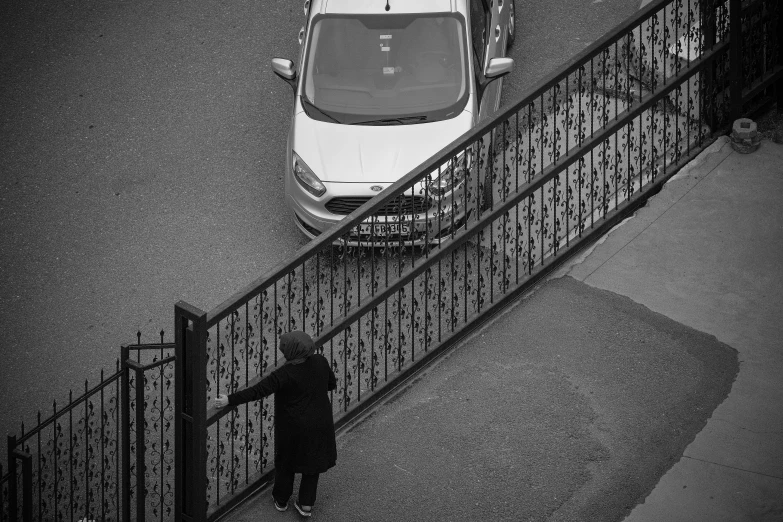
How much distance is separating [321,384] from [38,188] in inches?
248

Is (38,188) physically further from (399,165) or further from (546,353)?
(546,353)

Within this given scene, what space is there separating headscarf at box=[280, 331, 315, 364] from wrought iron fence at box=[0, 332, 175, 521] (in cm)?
149

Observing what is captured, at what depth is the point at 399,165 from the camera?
1240 cm

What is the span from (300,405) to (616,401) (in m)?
2.27

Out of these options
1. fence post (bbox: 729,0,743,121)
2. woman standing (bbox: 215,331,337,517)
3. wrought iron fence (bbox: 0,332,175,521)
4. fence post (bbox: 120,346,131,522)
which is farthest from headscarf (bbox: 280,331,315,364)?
fence post (bbox: 729,0,743,121)

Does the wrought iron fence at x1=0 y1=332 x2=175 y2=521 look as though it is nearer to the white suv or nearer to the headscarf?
the headscarf

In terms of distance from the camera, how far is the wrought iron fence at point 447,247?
941 centimetres

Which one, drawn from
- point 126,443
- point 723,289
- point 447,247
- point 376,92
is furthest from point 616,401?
point 376,92

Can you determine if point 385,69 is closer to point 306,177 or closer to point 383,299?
point 306,177

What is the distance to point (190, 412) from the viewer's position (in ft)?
29.7

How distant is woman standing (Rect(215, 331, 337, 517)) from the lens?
8734mm

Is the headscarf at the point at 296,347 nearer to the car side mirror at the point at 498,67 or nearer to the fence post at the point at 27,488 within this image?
the fence post at the point at 27,488

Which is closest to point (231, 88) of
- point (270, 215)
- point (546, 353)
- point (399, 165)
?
point (270, 215)

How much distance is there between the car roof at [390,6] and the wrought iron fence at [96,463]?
13.1 feet
